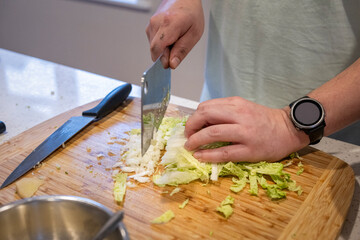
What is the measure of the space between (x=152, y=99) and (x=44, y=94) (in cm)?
121

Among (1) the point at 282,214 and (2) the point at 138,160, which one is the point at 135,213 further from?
(1) the point at 282,214

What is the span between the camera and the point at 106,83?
2.78 meters

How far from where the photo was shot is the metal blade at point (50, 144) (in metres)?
1.63

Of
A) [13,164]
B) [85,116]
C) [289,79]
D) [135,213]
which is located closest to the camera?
[135,213]

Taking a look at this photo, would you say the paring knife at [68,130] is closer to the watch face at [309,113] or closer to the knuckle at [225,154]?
the knuckle at [225,154]

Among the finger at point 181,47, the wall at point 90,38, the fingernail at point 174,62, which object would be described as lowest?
the wall at point 90,38

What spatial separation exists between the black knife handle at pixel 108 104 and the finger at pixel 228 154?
2.36ft

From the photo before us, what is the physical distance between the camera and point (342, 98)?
1585mm

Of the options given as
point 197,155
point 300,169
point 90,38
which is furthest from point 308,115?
point 90,38

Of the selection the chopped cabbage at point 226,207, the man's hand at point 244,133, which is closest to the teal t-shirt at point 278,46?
the man's hand at point 244,133

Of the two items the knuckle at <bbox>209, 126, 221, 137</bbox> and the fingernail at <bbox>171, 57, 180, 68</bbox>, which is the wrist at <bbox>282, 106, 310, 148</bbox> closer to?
the knuckle at <bbox>209, 126, 221, 137</bbox>

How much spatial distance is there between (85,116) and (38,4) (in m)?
4.41

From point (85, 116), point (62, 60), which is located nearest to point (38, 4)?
point (62, 60)

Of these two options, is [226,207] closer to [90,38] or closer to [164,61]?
[164,61]
